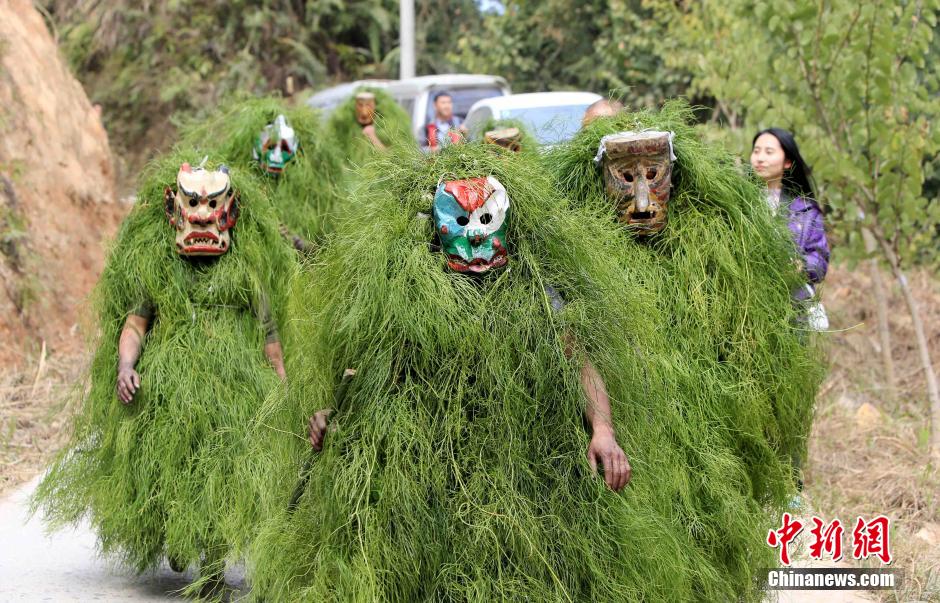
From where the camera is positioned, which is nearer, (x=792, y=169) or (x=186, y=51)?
(x=792, y=169)

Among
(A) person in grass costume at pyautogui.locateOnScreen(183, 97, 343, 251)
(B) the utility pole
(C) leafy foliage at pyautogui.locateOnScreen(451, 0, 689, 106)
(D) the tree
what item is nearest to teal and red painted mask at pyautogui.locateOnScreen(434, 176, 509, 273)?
(A) person in grass costume at pyautogui.locateOnScreen(183, 97, 343, 251)

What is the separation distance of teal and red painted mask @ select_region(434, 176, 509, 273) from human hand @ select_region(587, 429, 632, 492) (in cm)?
67

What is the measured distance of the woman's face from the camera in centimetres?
657

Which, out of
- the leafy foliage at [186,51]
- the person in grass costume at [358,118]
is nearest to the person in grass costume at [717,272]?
the person in grass costume at [358,118]

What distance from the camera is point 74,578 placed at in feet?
20.2

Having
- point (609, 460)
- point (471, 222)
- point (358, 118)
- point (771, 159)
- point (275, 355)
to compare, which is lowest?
point (358, 118)

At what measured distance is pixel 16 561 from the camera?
6.37 m

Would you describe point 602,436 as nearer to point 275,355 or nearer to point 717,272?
point 717,272

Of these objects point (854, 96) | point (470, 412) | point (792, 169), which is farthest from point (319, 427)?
point (854, 96)

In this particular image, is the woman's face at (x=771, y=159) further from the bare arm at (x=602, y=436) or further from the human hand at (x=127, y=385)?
the human hand at (x=127, y=385)

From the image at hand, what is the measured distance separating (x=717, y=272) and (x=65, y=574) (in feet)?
11.3

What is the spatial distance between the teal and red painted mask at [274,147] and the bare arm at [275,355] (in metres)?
3.24

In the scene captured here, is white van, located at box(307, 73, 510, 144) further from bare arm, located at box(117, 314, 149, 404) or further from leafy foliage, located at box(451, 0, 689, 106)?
bare arm, located at box(117, 314, 149, 404)

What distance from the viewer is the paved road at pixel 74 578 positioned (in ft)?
19.1
